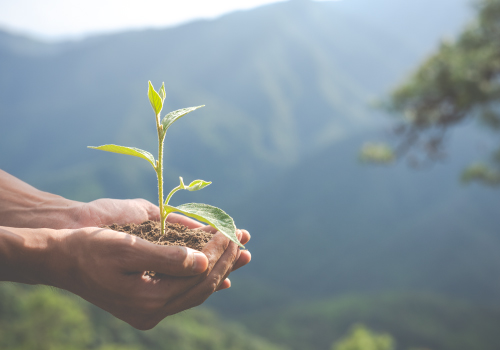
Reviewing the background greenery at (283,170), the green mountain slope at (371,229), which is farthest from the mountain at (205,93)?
the green mountain slope at (371,229)

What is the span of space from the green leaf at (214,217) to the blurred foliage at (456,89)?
18.2 ft

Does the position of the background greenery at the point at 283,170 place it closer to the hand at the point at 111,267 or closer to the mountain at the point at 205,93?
the mountain at the point at 205,93

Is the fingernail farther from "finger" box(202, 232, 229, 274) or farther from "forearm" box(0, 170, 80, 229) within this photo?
"forearm" box(0, 170, 80, 229)

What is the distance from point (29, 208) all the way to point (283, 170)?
390 feet

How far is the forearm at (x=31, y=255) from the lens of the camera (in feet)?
4.95

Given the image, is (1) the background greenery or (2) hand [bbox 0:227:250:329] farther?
(1) the background greenery

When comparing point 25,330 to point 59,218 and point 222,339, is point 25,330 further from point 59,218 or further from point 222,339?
point 59,218

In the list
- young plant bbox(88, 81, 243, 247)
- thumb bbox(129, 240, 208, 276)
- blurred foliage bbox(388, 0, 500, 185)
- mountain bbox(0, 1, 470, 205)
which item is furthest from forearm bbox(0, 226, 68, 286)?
mountain bbox(0, 1, 470, 205)

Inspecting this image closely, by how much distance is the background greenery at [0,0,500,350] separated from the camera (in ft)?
183

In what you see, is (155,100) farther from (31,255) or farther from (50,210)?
(50,210)

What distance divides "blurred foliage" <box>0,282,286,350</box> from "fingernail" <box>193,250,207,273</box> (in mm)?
16296

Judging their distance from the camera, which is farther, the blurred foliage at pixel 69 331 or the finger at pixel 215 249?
the blurred foliage at pixel 69 331

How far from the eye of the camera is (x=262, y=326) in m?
62.3

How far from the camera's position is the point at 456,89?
20.3 ft
